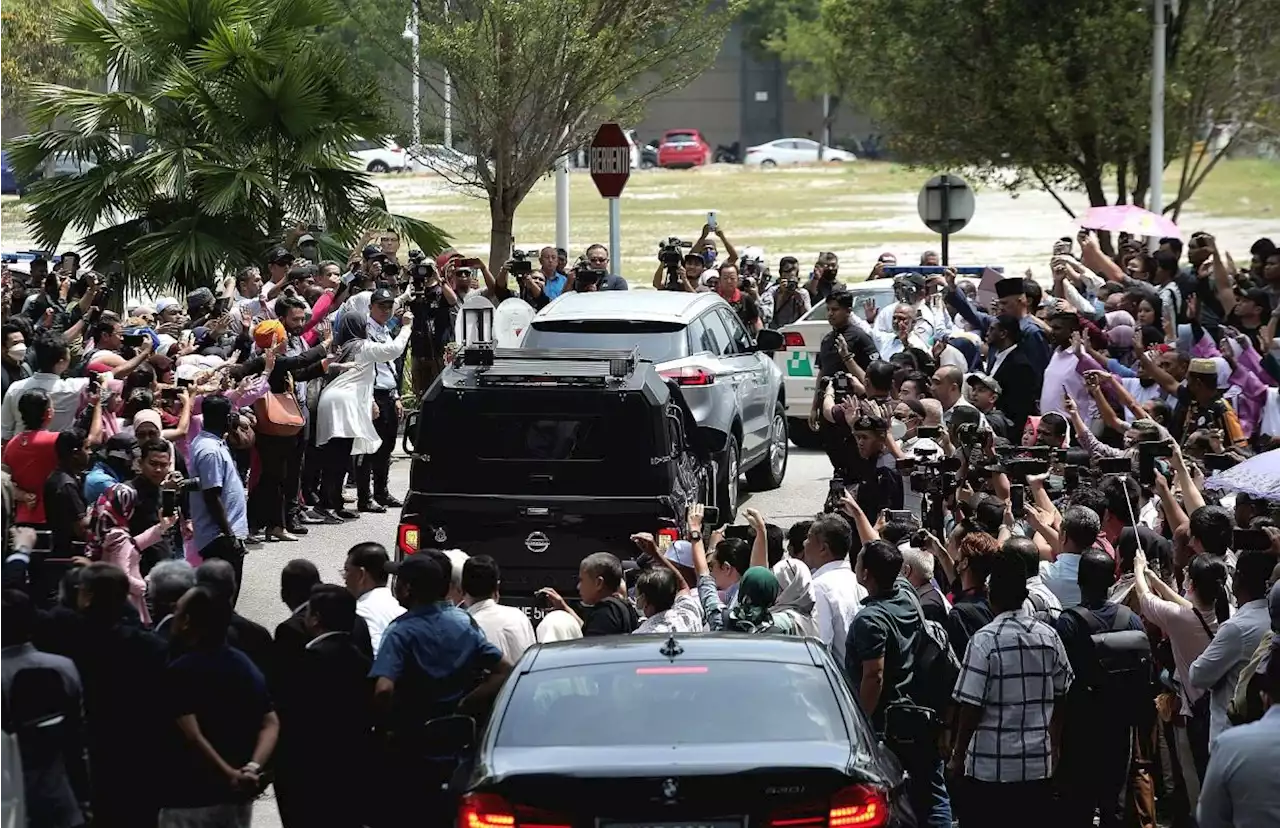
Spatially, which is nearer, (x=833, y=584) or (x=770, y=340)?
(x=833, y=584)

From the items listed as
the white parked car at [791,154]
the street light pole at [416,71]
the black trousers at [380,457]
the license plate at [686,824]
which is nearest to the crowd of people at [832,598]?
the license plate at [686,824]

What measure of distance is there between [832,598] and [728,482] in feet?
22.1

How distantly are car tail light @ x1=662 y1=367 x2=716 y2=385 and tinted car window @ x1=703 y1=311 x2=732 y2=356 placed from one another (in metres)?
0.57

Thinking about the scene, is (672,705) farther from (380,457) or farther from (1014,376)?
(380,457)

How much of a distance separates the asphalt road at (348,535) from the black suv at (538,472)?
2.21 metres

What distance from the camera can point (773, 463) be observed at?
18.5 meters

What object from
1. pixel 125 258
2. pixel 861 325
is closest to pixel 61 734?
pixel 861 325

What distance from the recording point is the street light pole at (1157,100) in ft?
83.9

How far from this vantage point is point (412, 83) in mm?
26016

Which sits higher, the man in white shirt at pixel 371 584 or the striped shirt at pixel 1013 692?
the man in white shirt at pixel 371 584

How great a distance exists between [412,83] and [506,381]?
1482cm

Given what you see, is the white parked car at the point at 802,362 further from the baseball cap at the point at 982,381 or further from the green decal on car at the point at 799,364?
the baseball cap at the point at 982,381

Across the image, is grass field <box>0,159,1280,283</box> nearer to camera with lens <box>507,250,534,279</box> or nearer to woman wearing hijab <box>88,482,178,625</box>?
camera with lens <box>507,250,534,279</box>

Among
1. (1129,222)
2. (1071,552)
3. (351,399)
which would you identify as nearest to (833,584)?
(1071,552)
